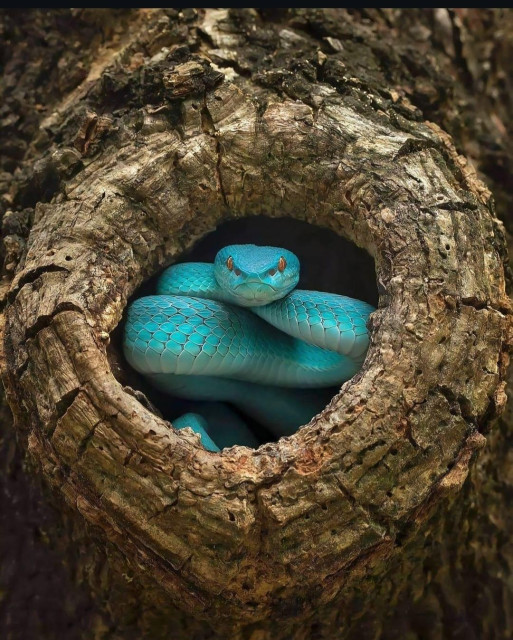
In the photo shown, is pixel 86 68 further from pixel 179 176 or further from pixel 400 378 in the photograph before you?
pixel 400 378

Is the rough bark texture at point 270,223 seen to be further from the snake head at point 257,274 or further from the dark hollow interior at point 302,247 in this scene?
the dark hollow interior at point 302,247

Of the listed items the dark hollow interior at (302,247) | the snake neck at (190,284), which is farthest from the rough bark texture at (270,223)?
the dark hollow interior at (302,247)

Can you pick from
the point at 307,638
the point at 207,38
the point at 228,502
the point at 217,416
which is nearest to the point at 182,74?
the point at 207,38

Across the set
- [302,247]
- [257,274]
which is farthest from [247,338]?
[302,247]

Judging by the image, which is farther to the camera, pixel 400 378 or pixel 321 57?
pixel 321 57

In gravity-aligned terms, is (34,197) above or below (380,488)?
below

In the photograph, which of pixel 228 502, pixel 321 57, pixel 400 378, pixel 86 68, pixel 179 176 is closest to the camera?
pixel 228 502

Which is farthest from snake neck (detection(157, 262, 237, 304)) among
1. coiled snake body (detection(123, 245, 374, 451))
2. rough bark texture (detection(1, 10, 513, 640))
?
rough bark texture (detection(1, 10, 513, 640))

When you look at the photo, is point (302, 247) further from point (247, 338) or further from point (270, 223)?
point (247, 338)
